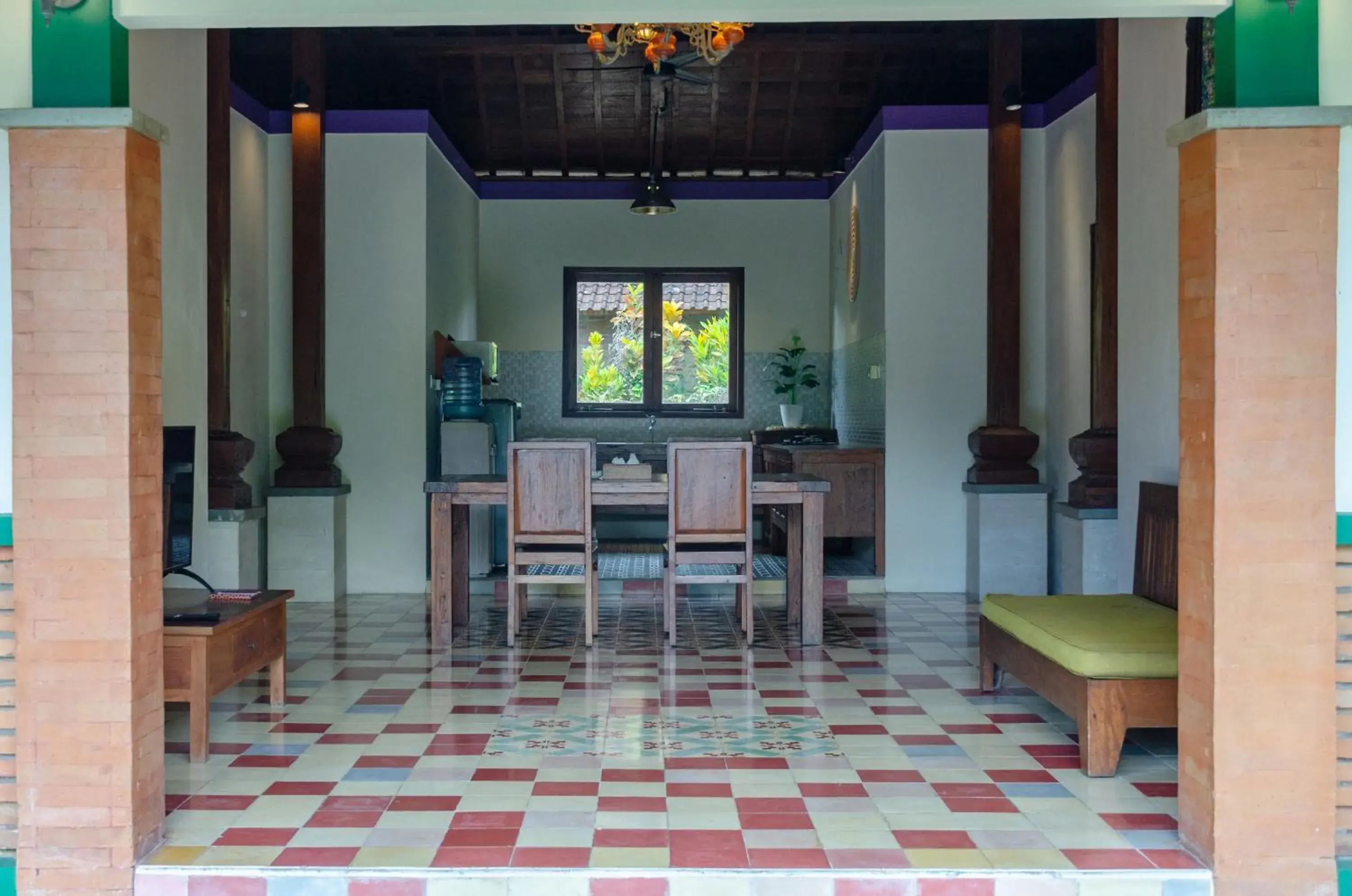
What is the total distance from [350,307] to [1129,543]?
555cm

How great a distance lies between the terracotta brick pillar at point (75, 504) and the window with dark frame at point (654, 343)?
28.0 ft

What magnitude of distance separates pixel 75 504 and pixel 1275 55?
3450 millimetres

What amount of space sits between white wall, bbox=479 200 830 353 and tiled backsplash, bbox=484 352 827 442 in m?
0.15

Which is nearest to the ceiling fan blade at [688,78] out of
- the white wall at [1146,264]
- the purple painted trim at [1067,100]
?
the purple painted trim at [1067,100]

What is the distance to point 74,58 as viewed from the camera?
337 cm

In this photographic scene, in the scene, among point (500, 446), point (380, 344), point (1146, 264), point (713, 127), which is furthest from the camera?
point (713, 127)

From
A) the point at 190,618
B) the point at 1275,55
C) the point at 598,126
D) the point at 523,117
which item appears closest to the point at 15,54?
the point at 190,618

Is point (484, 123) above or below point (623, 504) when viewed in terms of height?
above

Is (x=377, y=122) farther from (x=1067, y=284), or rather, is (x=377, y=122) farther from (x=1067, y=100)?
(x=1067, y=284)

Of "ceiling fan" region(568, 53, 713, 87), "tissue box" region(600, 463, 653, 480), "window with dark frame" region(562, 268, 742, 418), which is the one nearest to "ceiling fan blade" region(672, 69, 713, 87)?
"ceiling fan" region(568, 53, 713, 87)

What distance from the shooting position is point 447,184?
990cm

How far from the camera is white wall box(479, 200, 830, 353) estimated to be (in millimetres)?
11781

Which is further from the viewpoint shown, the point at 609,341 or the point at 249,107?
the point at 609,341

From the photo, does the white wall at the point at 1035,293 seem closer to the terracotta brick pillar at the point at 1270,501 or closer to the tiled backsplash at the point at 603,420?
the tiled backsplash at the point at 603,420
